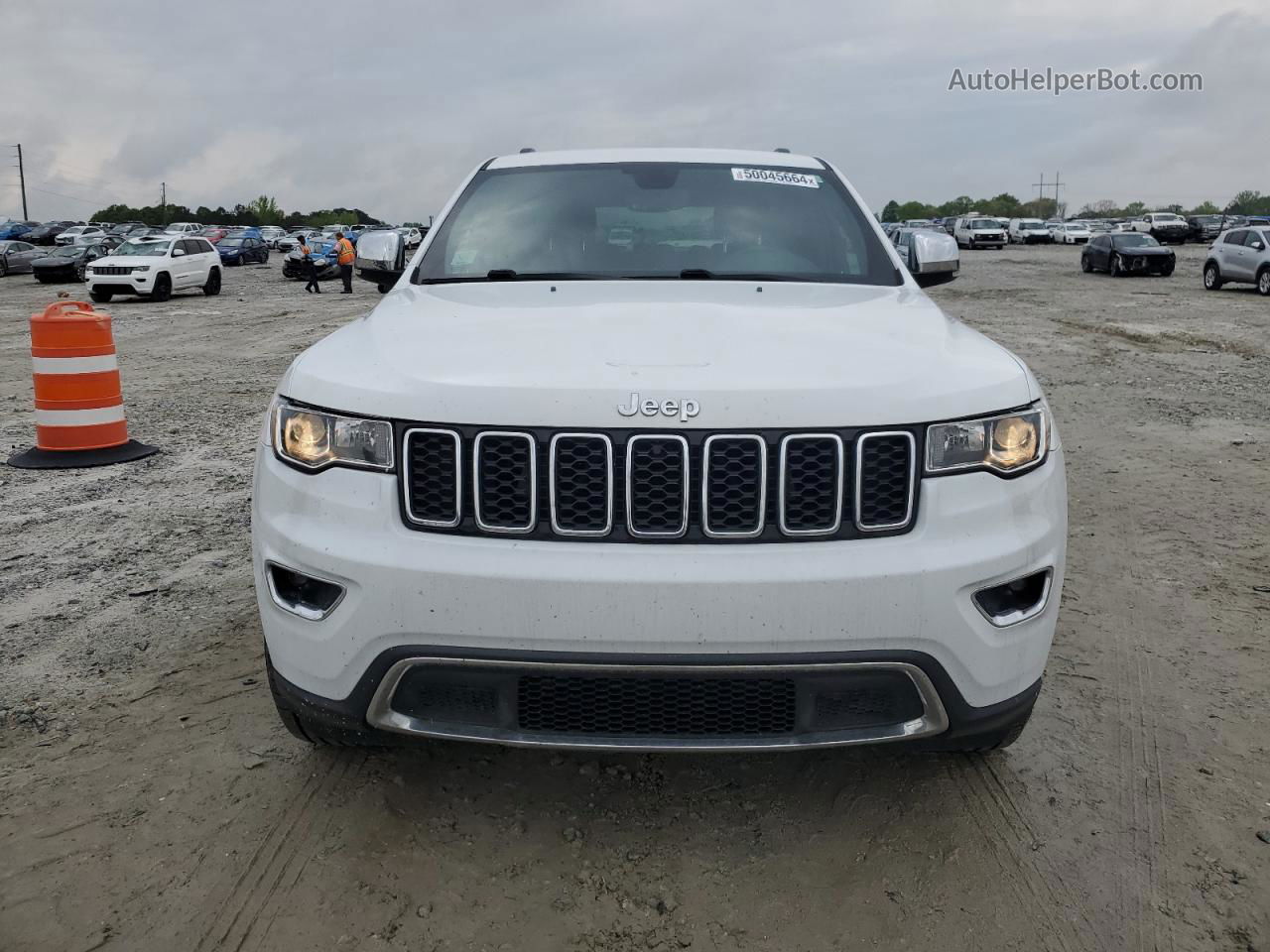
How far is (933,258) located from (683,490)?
6.92 ft

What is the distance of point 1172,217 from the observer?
5472cm

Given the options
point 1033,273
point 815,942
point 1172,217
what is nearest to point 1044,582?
point 815,942

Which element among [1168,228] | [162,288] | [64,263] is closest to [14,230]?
[64,263]

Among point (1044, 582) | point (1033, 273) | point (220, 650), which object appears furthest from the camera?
point (1033, 273)

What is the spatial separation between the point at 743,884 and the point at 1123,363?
446 inches

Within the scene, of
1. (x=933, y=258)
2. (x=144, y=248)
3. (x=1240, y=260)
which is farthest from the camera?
(x=144, y=248)

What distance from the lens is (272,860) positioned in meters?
2.55

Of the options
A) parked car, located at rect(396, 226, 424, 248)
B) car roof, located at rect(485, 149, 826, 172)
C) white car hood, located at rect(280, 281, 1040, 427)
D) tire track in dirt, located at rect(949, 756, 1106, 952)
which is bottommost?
tire track in dirt, located at rect(949, 756, 1106, 952)

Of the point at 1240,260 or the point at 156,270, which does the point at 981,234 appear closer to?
the point at 1240,260

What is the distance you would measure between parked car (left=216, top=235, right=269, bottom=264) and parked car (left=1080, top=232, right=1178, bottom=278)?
34.3 meters

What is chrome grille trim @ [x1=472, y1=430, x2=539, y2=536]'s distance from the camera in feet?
7.33

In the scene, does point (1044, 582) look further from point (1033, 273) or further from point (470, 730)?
point (1033, 273)

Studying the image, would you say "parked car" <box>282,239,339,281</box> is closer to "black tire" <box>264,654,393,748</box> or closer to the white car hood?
the white car hood

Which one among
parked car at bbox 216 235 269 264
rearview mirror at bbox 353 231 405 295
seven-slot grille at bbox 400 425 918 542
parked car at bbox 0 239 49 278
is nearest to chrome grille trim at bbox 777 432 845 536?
seven-slot grille at bbox 400 425 918 542
